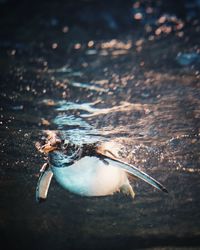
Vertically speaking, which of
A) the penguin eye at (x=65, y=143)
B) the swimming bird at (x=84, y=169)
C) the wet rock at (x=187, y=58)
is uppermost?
the wet rock at (x=187, y=58)

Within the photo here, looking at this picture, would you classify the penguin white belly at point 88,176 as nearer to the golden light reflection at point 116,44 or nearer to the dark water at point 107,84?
the dark water at point 107,84

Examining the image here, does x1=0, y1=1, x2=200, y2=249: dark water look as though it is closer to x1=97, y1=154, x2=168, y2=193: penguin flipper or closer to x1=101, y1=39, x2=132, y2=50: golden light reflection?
x1=101, y1=39, x2=132, y2=50: golden light reflection

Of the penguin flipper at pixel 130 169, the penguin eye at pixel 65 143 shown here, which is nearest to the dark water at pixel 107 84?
the penguin eye at pixel 65 143

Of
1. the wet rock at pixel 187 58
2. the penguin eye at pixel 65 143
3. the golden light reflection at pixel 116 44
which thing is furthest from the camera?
the penguin eye at pixel 65 143

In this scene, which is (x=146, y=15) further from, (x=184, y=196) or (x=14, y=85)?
(x=184, y=196)

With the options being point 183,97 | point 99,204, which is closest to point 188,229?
point 99,204

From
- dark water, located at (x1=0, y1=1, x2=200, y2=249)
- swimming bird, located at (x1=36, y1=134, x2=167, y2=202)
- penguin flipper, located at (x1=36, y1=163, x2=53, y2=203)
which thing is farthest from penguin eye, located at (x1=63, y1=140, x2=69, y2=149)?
penguin flipper, located at (x1=36, y1=163, x2=53, y2=203)
